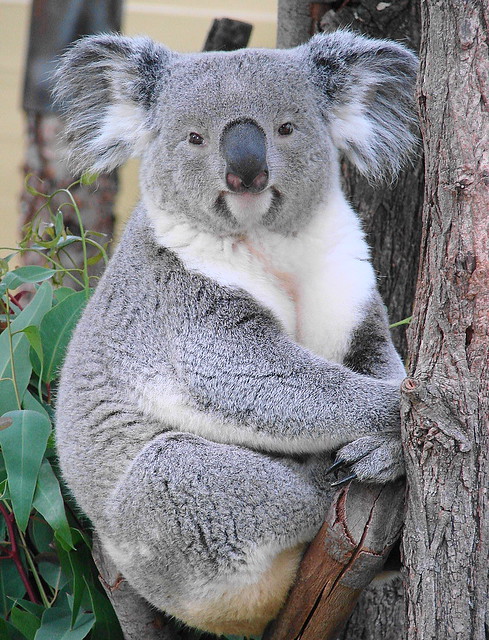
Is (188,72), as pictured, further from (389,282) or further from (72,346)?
(389,282)

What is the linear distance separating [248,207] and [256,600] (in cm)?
104

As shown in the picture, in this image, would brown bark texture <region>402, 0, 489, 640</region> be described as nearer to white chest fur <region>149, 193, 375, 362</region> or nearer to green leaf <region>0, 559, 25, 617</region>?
white chest fur <region>149, 193, 375, 362</region>

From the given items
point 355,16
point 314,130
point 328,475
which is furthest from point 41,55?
point 328,475

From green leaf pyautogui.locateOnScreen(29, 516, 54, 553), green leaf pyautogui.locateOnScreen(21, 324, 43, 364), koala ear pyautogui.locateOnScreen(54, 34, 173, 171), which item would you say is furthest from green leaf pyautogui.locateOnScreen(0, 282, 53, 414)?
koala ear pyautogui.locateOnScreen(54, 34, 173, 171)

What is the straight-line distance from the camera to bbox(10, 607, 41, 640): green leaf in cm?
256

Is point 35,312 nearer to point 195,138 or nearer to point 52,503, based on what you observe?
point 52,503

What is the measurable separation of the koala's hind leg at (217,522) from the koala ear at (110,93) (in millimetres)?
985

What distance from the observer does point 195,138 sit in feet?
7.47

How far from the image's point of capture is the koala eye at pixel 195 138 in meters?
2.27

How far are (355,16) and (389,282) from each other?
107cm

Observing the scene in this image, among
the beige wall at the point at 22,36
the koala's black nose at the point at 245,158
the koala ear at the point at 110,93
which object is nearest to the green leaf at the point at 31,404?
the koala ear at the point at 110,93

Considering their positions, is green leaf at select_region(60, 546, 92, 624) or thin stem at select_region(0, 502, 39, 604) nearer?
green leaf at select_region(60, 546, 92, 624)

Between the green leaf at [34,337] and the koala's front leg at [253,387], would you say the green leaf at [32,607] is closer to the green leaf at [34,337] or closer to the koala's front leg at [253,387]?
the green leaf at [34,337]

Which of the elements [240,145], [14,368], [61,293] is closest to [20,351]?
[14,368]
